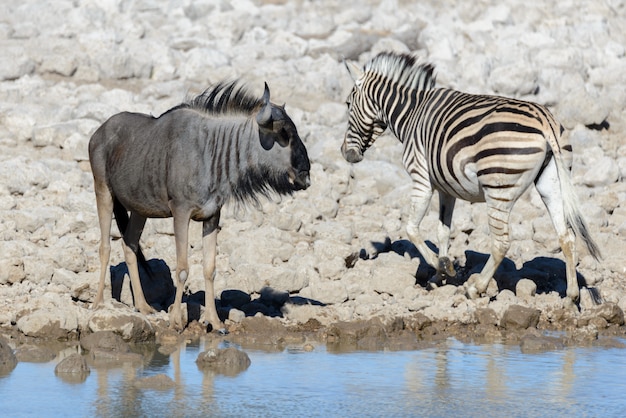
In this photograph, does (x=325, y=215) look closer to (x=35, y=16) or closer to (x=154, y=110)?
(x=154, y=110)

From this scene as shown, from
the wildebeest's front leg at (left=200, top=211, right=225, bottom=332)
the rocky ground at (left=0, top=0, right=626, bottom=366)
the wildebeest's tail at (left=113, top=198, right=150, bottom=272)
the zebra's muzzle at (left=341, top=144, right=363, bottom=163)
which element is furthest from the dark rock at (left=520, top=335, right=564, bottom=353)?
the zebra's muzzle at (left=341, top=144, right=363, bottom=163)

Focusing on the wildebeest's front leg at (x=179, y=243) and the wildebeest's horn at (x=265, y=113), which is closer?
the wildebeest's horn at (x=265, y=113)

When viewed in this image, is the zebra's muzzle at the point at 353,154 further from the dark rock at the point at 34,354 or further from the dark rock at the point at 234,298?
the dark rock at the point at 34,354

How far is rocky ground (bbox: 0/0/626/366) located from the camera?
34.6 feet

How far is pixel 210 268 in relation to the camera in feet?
33.3

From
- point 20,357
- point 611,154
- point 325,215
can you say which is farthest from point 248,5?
point 20,357

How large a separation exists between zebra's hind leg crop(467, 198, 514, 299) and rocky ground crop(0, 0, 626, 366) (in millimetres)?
150

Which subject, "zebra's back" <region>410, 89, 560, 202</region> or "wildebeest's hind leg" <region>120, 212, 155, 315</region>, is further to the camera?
"zebra's back" <region>410, 89, 560, 202</region>

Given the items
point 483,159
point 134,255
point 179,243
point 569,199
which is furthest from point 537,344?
point 134,255

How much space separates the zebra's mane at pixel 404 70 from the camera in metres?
12.6

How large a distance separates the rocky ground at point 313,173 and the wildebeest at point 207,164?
729 mm

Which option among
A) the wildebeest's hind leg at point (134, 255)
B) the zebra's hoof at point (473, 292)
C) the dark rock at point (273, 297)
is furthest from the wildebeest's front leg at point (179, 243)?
the zebra's hoof at point (473, 292)

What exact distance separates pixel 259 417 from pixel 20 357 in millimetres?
2386

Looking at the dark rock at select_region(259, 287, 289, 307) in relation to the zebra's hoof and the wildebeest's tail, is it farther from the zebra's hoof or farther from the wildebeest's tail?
the zebra's hoof
